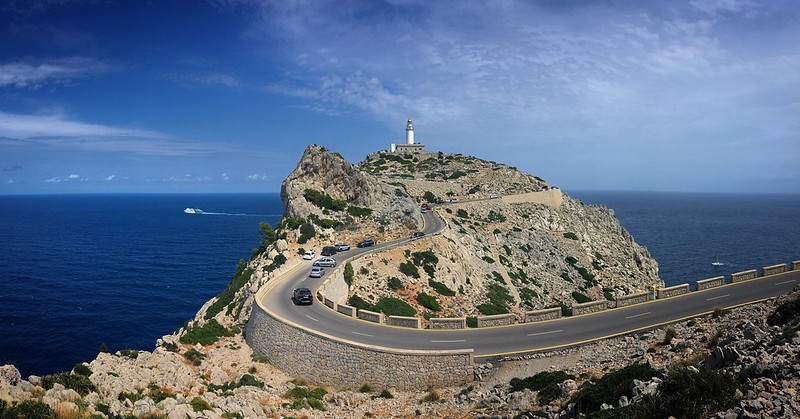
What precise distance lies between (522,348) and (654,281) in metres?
52.6

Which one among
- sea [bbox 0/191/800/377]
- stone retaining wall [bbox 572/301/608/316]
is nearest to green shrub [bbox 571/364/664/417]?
stone retaining wall [bbox 572/301/608/316]

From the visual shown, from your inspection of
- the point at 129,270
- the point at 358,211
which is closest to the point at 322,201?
the point at 358,211

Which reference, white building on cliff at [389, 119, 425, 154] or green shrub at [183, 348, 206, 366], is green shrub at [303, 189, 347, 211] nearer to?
green shrub at [183, 348, 206, 366]

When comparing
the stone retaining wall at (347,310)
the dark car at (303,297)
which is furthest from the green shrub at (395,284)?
the dark car at (303,297)

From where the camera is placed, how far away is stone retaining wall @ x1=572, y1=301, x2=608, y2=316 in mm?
24859

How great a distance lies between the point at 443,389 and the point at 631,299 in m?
15.0

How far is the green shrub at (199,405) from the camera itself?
13.0 meters

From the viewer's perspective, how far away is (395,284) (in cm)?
3459

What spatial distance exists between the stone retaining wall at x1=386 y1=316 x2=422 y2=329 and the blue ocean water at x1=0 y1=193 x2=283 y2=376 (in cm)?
3096

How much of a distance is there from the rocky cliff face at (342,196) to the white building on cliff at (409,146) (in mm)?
58317

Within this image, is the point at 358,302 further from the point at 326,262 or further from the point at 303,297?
the point at 326,262

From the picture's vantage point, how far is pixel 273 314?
2402 cm

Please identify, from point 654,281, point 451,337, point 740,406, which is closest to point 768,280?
point 451,337

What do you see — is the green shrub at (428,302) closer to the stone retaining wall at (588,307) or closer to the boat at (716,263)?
the stone retaining wall at (588,307)
